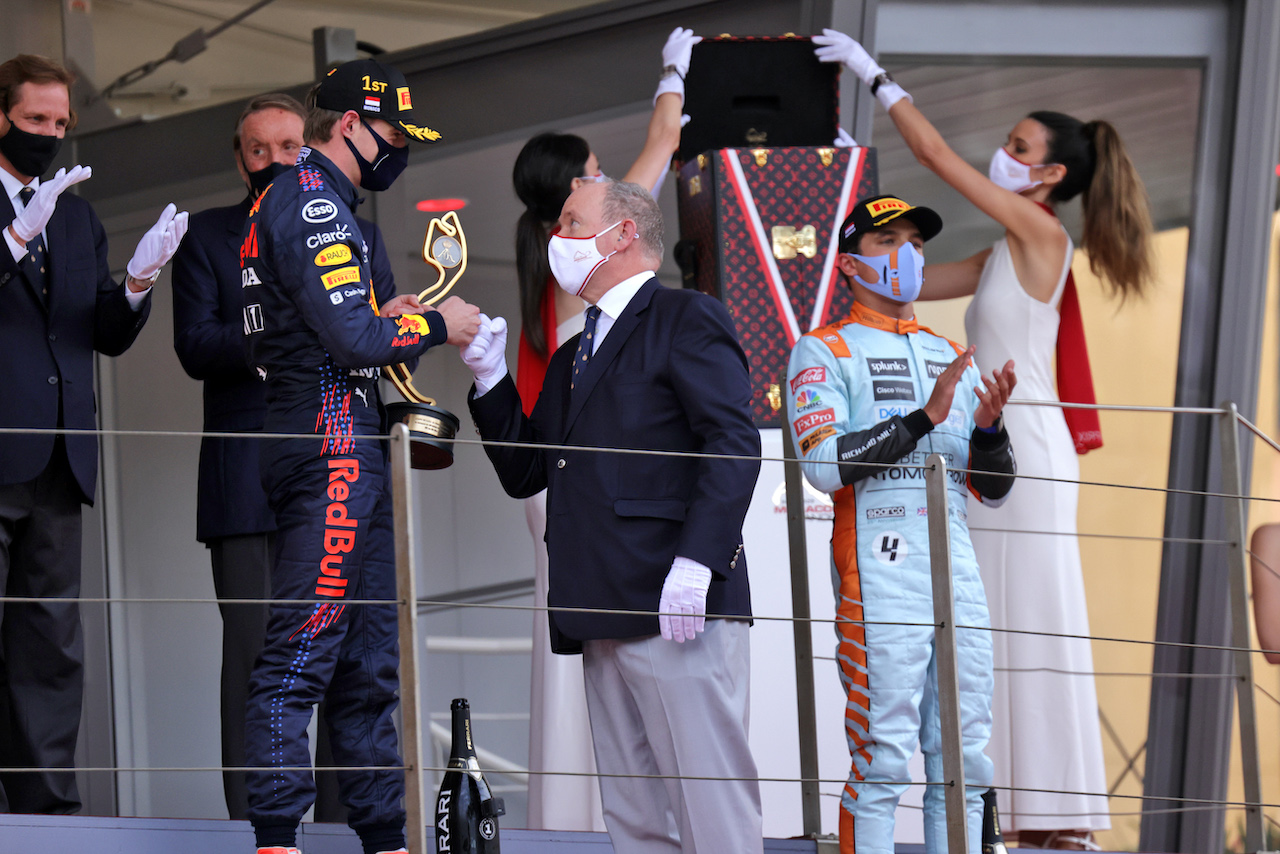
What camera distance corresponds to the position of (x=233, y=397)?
2918 millimetres

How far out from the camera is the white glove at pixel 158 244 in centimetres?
260

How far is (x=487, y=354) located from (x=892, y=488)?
0.72m

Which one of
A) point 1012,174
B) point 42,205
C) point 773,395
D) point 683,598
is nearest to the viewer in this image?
point 683,598

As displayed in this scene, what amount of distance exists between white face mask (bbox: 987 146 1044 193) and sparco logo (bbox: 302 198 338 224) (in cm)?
197

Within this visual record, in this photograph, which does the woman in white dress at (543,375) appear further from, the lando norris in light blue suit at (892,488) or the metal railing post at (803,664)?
the lando norris in light blue suit at (892,488)

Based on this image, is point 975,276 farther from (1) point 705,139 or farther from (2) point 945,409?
(2) point 945,409

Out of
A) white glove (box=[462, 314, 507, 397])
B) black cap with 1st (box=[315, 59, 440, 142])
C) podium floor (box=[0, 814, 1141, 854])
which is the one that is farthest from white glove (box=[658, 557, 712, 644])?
black cap with 1st (box=[315, 59, 440, 142])

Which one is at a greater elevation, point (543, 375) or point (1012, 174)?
point (1012, 174)

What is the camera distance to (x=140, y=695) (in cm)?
454

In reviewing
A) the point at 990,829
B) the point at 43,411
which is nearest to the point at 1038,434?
the point at 990,829

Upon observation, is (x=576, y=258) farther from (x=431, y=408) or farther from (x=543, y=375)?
(x=543, y=375)

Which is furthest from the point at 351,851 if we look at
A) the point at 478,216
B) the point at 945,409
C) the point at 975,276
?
the point at 478,216

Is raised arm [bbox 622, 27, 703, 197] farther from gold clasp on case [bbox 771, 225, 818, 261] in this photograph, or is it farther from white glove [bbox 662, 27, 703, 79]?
gold clasp on case [bbox 771, 225, 818, 261]

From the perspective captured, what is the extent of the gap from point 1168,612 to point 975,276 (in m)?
1.18
